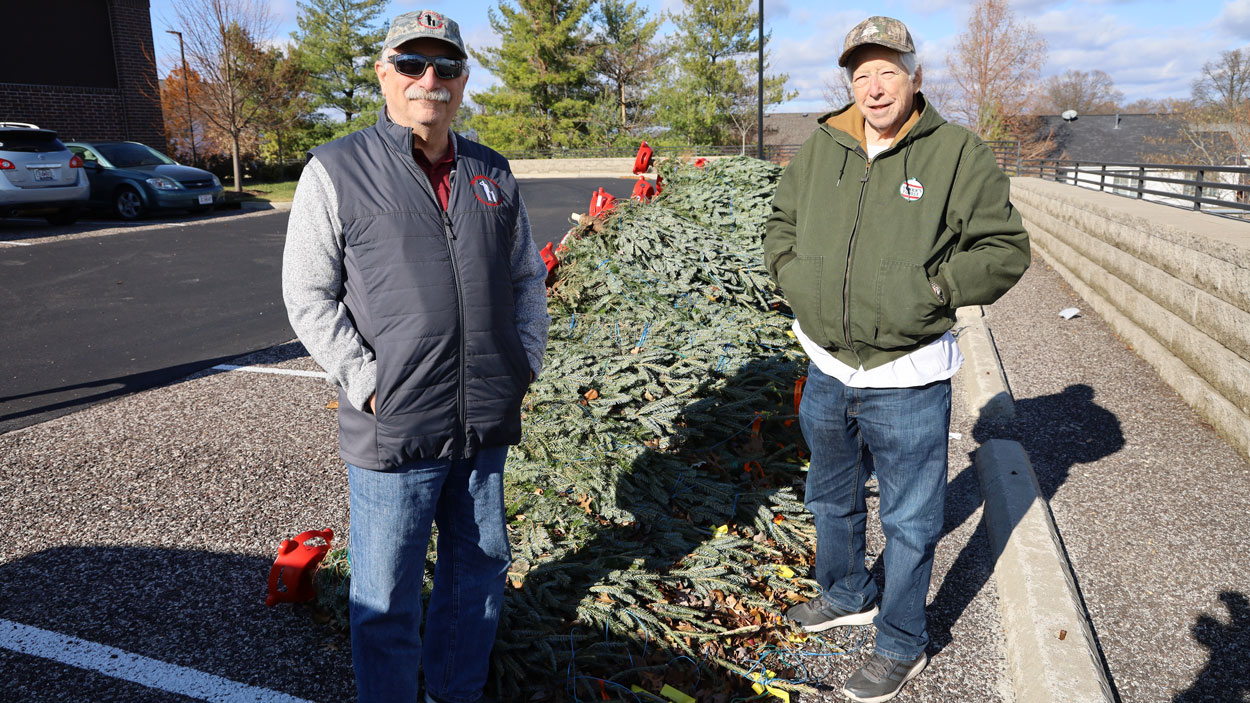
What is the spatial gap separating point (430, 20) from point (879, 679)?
254 cm

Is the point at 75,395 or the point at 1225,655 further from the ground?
the point at 75,395

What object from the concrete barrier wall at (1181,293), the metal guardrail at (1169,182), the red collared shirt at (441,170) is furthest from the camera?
the metal guardrail at (1169,182)

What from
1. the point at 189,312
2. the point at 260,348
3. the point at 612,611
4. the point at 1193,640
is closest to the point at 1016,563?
the point at 1193,640

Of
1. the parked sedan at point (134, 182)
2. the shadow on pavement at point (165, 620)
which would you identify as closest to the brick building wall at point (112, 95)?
the parked sedan at point (134, 182)

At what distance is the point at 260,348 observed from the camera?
7387mm

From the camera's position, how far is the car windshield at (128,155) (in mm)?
16562

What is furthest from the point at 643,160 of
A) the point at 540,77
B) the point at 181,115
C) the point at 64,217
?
the point at 540,77

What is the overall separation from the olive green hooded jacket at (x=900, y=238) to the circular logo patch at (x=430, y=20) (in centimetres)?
132

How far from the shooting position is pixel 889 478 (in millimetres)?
2777

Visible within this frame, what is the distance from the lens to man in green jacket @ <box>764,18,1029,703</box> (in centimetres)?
249

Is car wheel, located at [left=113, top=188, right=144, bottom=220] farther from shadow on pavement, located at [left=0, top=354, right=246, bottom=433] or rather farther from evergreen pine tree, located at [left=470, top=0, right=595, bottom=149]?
evergreen pine tree, located at [left=470, top=0, right=595, bottom=149]

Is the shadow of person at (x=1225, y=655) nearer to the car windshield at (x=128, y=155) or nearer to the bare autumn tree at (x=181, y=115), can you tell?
the car windshield at (x=128, y=155)

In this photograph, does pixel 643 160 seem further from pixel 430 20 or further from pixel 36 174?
pixel 36 174

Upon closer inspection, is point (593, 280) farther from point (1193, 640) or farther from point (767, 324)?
point (1193, 640)
